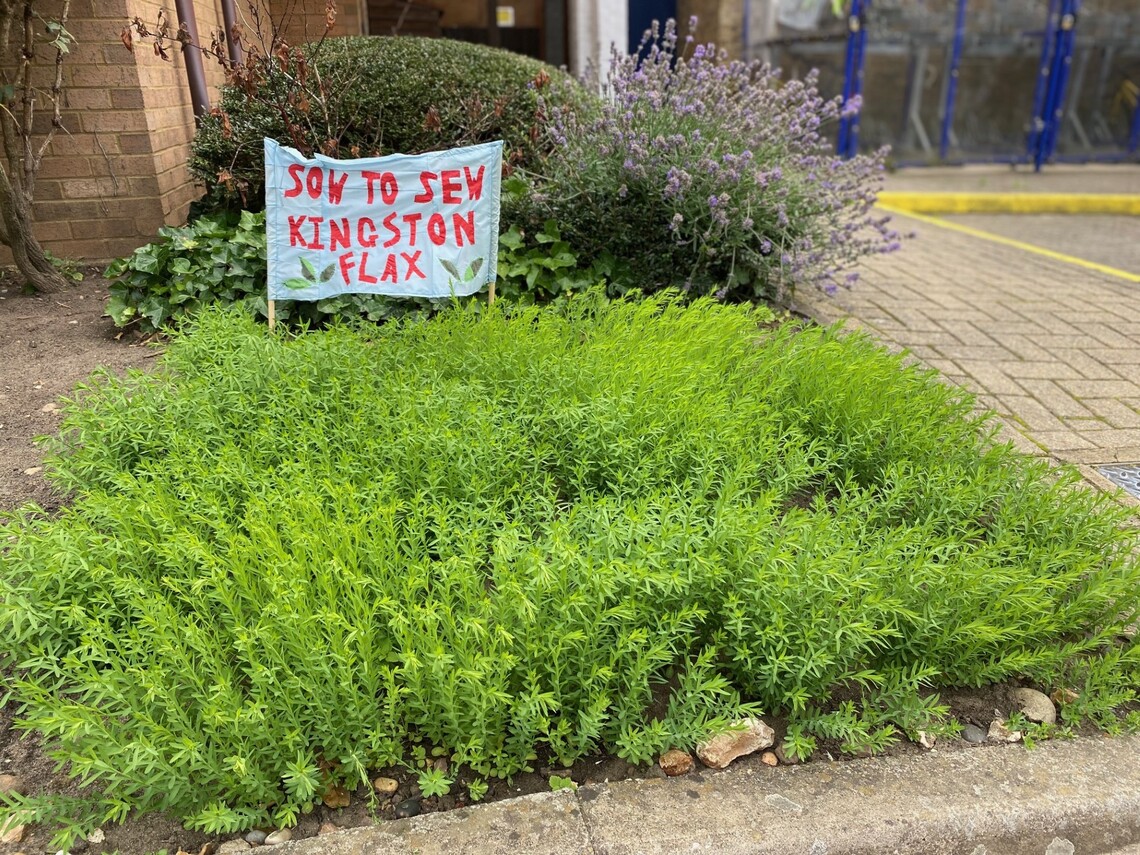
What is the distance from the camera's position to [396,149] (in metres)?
4.82

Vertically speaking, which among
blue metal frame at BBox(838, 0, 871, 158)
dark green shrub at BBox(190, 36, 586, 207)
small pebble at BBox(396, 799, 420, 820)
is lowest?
small pebble at BBox(396, 799, 420, 820)

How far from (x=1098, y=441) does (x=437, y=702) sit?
325 cm

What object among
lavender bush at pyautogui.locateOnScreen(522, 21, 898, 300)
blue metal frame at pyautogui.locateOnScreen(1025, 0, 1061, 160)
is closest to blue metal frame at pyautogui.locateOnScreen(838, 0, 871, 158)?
blue metal frame at pyautogui.locateOnScreen(1025, 0, 1061, 160)

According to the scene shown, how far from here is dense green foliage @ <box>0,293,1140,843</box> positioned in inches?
65.6

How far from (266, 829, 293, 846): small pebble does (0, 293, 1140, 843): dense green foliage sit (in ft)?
0.19

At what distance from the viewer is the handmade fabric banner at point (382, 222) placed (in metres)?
3.54

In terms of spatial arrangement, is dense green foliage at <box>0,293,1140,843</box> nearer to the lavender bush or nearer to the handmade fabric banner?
the handmade fabric banner

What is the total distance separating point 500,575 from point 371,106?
149 inches

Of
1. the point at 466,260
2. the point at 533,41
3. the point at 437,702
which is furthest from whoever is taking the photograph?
the point at 533,41

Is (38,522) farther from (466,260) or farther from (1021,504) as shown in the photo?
(1021,504)

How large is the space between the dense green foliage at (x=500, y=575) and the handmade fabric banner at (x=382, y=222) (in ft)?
2.89

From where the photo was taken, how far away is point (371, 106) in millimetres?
4637

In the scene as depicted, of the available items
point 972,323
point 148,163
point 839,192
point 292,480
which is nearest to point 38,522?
point 292,480

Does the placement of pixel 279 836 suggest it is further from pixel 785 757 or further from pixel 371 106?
pixel 371 106
